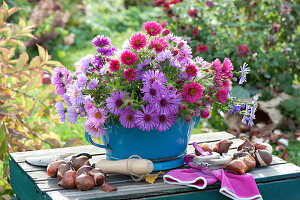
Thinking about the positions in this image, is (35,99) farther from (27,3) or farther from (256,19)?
(27,3)

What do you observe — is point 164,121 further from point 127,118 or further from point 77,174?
point 77,174

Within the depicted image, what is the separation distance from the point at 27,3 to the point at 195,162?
20.1ft

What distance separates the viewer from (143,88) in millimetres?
1562

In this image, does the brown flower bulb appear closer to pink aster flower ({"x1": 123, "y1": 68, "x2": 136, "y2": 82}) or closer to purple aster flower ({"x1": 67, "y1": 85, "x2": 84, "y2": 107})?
purple aster flower ({"x1": 67, "y1": 85, "x2": 84, "y2": 107})

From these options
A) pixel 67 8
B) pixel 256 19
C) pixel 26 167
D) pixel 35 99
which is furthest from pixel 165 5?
pixel 67 8

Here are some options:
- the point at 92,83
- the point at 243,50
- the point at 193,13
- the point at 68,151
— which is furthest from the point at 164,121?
the point at 193,13

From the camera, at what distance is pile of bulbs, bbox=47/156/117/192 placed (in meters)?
1.57

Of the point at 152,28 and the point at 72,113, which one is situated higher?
the point at 152,28

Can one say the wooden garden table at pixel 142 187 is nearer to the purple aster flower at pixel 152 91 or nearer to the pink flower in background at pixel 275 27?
the purple aster flower at pixel 152 91

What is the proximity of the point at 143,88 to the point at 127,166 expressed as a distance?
0.30m

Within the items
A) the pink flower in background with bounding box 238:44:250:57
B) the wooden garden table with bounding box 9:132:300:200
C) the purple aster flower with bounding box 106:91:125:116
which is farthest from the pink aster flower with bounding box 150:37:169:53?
the pink flower in background with bounding box 238:44:250:57

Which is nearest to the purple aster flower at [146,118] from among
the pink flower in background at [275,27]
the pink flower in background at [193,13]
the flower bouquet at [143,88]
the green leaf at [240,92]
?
the flower bouquet at [143,88]

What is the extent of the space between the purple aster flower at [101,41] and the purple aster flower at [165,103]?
29 centimetres

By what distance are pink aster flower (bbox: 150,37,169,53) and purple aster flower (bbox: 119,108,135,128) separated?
0.23 m
